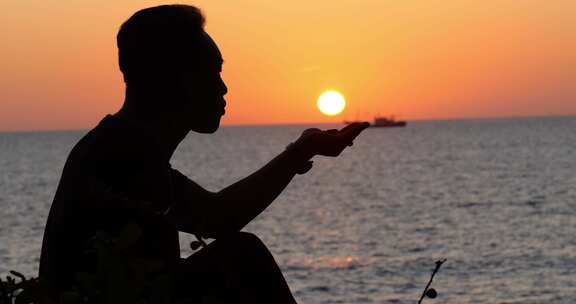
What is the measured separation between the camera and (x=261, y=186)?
304 cm

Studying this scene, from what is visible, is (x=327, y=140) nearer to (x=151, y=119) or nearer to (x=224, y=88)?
(x=224, y=88)

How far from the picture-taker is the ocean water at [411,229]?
35469 mm

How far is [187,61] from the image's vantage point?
8.66ft

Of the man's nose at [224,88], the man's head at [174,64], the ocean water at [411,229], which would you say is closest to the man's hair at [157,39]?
the man's head at [174,64]

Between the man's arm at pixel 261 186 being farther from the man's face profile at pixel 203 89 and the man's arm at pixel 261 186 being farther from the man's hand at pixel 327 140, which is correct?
the man's face profile at pixel 203 89

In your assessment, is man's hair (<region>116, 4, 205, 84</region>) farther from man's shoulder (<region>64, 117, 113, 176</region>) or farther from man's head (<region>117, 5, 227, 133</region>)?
man's shoulder (<region>64, 117, 113, 176</region>)

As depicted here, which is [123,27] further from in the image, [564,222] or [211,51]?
[564,222]

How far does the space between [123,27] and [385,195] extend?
77.9 metres

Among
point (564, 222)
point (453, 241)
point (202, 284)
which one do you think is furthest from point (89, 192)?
point (564, 222)

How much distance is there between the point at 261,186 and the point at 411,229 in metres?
51.4

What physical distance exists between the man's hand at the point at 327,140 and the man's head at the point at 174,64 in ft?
1.25

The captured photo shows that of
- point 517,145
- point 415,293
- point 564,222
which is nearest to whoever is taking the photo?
point 415,293

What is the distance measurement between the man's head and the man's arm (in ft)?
1.00

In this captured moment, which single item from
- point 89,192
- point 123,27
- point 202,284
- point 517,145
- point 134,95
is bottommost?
point 517,145
